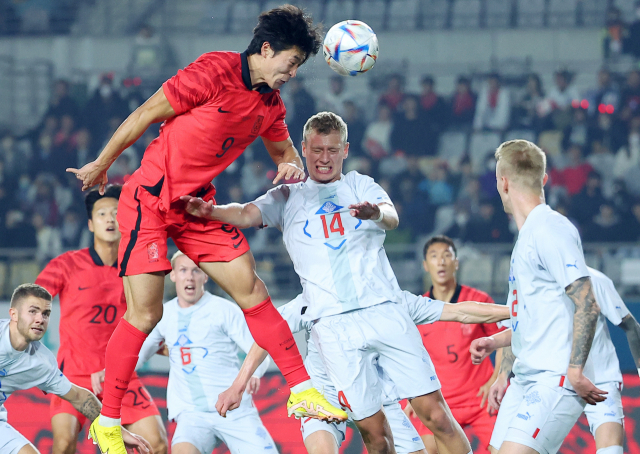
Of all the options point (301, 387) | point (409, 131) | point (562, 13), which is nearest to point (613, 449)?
point (301, 387)

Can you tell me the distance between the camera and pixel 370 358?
14.2ft

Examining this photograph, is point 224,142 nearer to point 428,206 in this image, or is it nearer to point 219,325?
point 219,325

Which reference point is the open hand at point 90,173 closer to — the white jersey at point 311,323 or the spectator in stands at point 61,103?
the white jersey at point 311,323

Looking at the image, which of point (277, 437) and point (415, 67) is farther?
point (415, 67)

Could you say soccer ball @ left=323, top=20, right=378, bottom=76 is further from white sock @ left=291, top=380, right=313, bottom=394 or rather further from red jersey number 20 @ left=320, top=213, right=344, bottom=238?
white sock @ left=291, top=380, right=313, bottom=394

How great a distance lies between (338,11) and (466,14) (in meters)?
2.36

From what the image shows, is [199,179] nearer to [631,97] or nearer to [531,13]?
[631,97]

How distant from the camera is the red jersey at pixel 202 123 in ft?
12.2

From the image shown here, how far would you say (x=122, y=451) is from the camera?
396cm

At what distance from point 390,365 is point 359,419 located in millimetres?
355

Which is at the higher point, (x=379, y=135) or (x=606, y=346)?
(x=379, y=135)

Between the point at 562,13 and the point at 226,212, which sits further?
the point at 562,13

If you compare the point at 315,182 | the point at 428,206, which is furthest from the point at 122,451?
the point at 428,206

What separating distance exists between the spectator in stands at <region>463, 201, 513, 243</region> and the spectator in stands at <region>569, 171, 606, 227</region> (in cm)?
104
